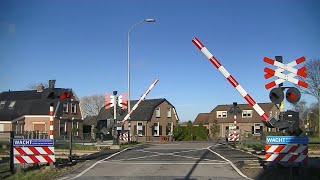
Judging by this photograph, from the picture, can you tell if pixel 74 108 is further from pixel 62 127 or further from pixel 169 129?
pixel 169 129

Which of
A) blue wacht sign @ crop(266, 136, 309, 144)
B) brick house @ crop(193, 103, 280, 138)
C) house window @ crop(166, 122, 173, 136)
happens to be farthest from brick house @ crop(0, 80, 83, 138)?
blue wacht sign @ crop(266, 136, 309, 144)

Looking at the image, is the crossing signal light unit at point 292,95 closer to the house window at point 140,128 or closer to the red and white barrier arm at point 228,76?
the red and white barrier arm at point 228,76

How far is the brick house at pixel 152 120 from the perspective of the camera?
2383 inches

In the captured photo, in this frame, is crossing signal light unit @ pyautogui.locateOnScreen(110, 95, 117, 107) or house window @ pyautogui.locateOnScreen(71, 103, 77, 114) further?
house window @ pyautogui.locateOnScreen(71, 103, 77, 114)

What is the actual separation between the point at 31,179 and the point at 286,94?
320 inches

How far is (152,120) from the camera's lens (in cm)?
6194

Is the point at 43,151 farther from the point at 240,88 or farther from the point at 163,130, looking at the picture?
the point at 163,130

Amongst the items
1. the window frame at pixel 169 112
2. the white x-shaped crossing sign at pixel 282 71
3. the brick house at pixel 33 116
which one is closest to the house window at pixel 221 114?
the window frame at pixel 169 112

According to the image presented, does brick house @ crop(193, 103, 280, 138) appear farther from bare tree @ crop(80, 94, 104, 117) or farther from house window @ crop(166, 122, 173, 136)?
bare tree @ crop(80, 94, 104, 117)

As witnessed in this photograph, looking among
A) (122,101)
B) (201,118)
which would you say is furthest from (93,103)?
(122,101)

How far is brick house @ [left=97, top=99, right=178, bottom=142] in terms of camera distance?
60531 mm

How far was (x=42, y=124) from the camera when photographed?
5856 centimetres

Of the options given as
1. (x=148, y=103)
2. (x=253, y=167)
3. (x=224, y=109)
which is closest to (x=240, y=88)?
(x=253, y=167)

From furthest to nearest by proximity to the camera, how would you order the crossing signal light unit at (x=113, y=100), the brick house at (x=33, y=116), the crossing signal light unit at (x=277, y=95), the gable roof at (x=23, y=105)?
1. the gable roof at (x=23, y=105)
2. the brick house at (x=33, y=116)
3. the crossing signal light unit at (x=113, y=100)
4. the crossing signal light unit at (x=277, y=95)
